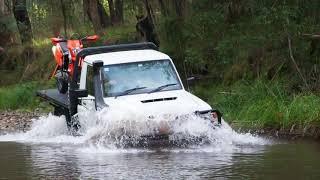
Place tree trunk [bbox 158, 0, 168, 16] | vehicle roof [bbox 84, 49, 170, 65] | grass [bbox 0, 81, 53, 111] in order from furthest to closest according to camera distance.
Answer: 1. grass [bbox 0, 81, 53, 111]
2. tree trunk [bbox 158, 0, 168, 16]
3. vehicle roof [bbox 84, 49, 170, 65]

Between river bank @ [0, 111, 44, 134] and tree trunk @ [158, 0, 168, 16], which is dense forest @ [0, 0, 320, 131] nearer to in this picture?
tree trunk @ [158, 0, 168, 16]

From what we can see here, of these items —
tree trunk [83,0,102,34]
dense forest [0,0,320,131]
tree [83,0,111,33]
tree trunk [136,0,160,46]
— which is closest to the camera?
dense forest [0,0,320,131]

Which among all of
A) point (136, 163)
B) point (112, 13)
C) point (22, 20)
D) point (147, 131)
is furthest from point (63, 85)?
point (22, 20)

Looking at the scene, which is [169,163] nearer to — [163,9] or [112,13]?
[163,9]

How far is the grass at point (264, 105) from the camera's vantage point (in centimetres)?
1390

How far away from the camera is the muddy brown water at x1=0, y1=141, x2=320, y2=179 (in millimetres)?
9289

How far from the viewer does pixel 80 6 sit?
3116 centimetres

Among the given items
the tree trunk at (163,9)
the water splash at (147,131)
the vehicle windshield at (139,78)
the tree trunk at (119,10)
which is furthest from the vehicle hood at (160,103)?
the tree trunk at (119,10)

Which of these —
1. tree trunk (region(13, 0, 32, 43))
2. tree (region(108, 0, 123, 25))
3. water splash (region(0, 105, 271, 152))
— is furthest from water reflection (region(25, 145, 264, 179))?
tree trunk (region(13, 0, 32, 43))

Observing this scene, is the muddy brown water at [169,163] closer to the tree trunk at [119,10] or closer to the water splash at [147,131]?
the water splash at [147,131]

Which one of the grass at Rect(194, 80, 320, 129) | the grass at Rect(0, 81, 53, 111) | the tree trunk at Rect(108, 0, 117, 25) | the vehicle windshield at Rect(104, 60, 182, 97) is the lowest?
the grass at Rect(0, 81, 53, 111)

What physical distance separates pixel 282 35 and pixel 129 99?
5781 millimetres

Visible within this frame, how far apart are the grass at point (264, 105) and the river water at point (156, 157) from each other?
1102mm

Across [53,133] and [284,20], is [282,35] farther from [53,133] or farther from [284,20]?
[53,133]
